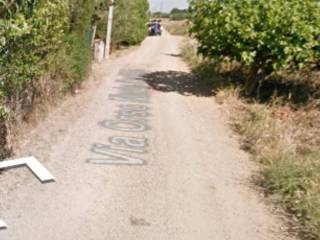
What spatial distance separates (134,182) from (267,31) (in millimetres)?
6337

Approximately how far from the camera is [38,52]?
7.21 meters

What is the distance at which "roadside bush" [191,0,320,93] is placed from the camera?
10484mm

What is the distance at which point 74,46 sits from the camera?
35.3ft

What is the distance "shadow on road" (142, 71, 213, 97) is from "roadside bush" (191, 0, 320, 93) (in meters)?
1.81

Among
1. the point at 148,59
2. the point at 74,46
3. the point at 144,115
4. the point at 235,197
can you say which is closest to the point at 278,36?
the point at 144,115

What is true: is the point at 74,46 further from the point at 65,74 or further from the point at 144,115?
the point at 144,115

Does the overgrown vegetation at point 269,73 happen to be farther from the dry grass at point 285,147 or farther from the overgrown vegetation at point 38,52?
the overgrown vegetation at point 38,52

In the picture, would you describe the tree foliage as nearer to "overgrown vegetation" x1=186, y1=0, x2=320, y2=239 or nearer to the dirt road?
the dirt road

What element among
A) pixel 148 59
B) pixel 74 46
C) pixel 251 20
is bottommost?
pixel 148 59

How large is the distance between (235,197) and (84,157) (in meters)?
2.35

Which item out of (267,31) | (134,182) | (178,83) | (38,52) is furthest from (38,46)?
(178,83)
